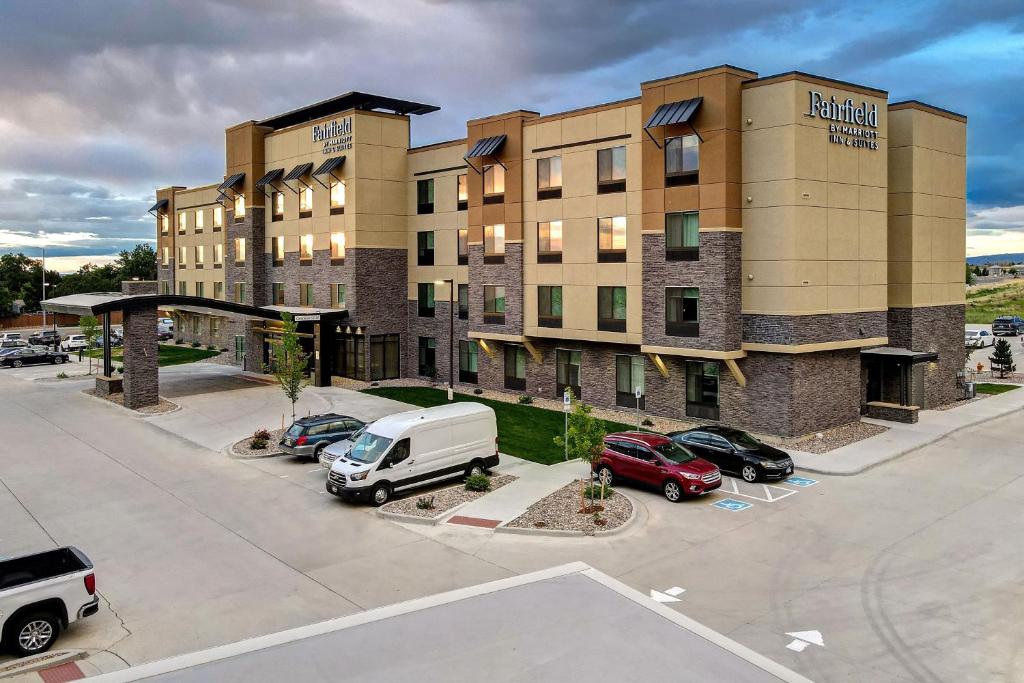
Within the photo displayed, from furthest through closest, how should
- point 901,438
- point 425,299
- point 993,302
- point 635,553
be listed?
point 993,302, point 425,299, point 901,438, point 635,553

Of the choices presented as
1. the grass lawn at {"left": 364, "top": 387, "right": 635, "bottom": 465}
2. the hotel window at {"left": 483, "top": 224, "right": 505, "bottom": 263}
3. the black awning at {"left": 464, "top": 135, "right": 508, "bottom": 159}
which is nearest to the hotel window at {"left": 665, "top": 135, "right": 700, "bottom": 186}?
the black awning at {"left": 464, "top": 135, "right": 508, "bottom": 159}

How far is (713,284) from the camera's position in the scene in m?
30.1

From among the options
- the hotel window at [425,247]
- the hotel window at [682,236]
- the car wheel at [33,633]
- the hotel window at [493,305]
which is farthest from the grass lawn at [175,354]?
the car wheel at [33,633]

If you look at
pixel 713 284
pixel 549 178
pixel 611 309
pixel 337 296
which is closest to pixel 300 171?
pixel 337 296

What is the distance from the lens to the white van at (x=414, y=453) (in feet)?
71.1

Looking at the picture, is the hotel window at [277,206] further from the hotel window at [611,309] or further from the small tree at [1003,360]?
the small tree at [1003,360]

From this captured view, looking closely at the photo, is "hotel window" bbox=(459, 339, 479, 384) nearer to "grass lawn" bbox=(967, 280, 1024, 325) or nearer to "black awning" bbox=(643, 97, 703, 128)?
"black awning" bbox=(643, 97, 703, 128)

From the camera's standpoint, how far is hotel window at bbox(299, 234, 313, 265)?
157 ft

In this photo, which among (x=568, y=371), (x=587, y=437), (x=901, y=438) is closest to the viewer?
(x=587, y=437)

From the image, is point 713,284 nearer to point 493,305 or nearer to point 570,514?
point 493,305

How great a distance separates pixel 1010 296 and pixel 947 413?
134396 mm

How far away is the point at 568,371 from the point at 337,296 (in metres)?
16.6

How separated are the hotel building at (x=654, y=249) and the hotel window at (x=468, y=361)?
15 centimetres

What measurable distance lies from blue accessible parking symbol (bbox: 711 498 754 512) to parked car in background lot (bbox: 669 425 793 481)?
2.32 meters
